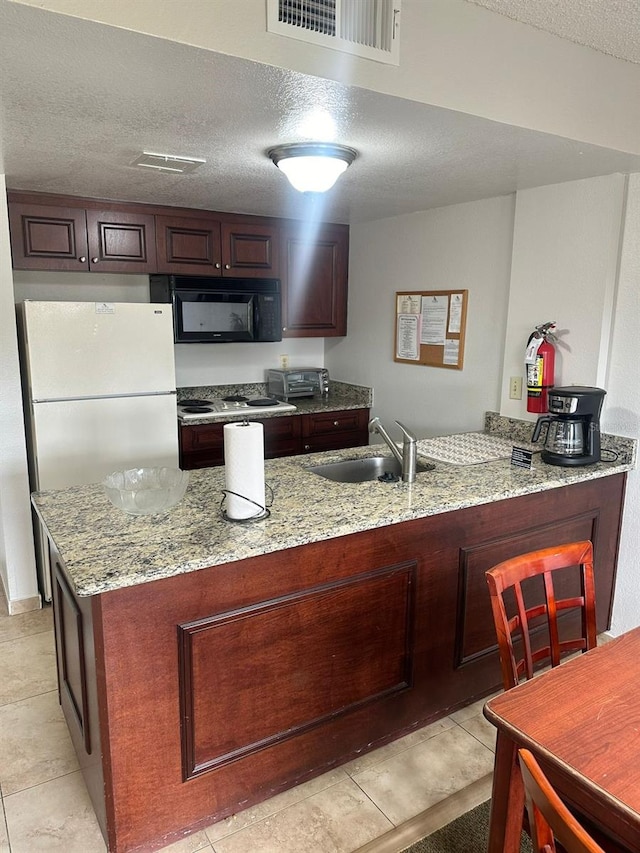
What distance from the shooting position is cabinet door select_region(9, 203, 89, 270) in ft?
9.91

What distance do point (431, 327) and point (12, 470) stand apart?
2365mm

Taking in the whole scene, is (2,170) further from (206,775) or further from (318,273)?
(206,775)

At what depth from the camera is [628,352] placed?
256 centimetres

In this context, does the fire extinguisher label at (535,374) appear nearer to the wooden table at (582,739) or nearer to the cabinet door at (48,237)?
the wooden table at (582,739)

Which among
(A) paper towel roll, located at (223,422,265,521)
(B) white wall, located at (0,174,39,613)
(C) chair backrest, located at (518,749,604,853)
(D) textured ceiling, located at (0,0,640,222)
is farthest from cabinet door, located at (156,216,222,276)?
(C) chair backrest, located at (518,749,604,853)

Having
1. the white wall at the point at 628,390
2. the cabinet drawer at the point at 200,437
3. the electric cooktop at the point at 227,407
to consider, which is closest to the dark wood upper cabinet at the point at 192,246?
the electric cooktop at the point at 227,407

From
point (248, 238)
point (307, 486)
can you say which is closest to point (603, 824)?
point (307, 486)

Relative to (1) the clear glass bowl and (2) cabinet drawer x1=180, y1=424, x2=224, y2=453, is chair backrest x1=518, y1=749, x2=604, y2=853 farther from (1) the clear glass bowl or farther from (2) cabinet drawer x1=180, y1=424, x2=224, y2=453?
(2) cabinet drawer x1=180, y1=424, x2=224, y2=453

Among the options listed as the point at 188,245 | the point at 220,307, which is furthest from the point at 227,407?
the point at 188,245

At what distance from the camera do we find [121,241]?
329cm

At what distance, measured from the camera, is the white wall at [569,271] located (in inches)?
99.6

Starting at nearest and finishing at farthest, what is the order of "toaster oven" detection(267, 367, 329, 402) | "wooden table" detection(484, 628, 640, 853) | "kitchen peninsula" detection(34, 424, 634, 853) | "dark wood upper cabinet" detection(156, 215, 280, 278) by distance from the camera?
1. "wooden table" detection(484, 628, 640, 853)
2. "kitchen peninsula" detection(34, 424, 634, 853)
3. "dark wood upper cabinet" detection(156, 215, 280, 278)
4. "toaster oven" detection(267, 367, 329, 402)

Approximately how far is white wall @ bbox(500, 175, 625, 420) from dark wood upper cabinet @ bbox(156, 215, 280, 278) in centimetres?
158

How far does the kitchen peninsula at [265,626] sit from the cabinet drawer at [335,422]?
1.55 m
